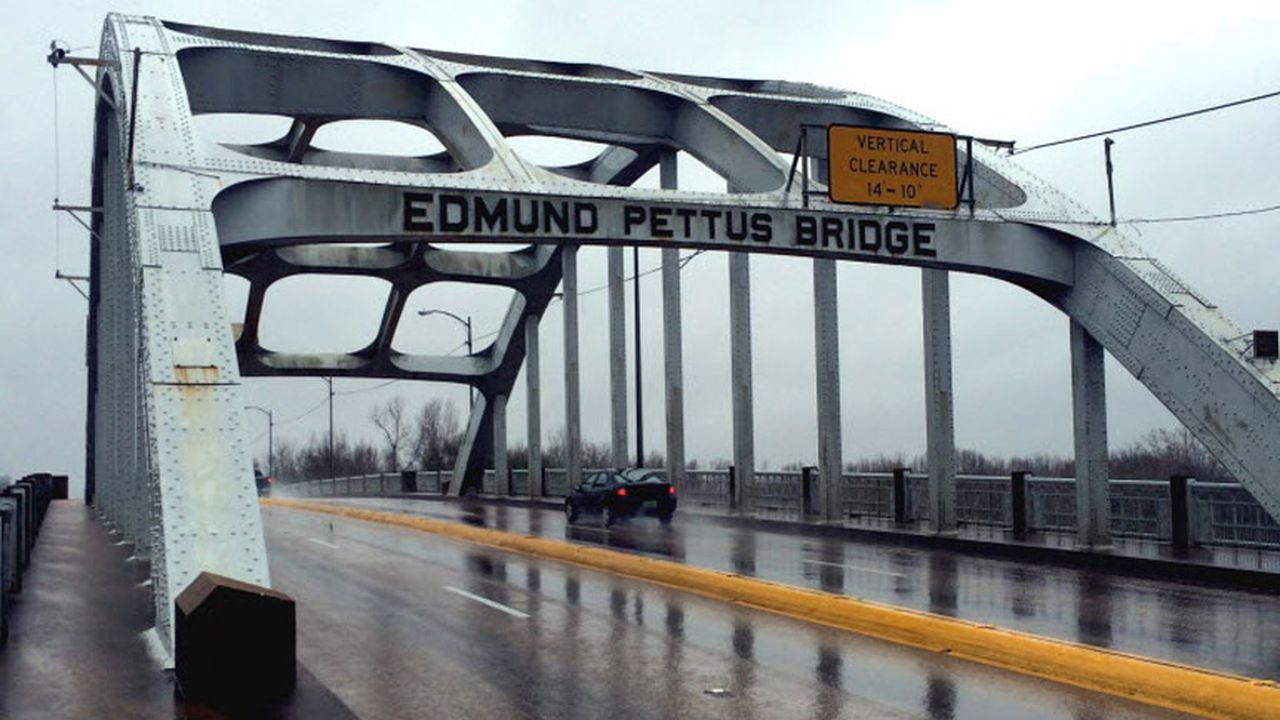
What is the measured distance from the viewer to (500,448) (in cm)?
5541

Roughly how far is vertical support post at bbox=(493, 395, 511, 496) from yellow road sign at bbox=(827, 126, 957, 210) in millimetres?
33240

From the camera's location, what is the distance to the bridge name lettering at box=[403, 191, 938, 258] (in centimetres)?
1988

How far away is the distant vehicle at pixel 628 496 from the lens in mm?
33281

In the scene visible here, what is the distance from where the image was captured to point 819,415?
99.6ft

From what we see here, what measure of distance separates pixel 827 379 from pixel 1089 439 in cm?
816

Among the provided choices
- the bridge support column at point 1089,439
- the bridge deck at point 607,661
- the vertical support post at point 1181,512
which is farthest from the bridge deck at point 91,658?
the vertical support post at point 1181,512

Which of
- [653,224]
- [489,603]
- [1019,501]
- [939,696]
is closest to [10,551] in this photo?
[489,603]

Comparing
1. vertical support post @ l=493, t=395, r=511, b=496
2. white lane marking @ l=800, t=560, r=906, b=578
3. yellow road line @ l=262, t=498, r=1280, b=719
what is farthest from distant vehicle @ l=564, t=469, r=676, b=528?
vertical support post @ l=493, t=395, r=511, b=496

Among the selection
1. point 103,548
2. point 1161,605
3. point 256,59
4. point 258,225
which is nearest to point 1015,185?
point 1161,605

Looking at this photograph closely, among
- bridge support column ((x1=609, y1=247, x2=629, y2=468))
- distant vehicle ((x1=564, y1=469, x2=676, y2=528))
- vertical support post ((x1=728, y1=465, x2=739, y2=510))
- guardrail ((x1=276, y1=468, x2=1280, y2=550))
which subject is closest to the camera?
guardrail ((x1=276, y1=468, x2=1280, y2=550))

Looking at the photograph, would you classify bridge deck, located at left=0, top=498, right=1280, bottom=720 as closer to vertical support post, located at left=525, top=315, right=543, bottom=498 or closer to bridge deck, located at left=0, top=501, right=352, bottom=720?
bridge deck, located at left=0, top=501, right=352, bottom=720

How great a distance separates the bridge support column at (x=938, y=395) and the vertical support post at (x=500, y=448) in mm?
28646

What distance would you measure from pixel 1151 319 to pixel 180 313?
14783 millimetres

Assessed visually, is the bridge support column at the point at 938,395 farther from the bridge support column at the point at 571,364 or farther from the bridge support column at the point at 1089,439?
the bridge support column at the point at 571,364
